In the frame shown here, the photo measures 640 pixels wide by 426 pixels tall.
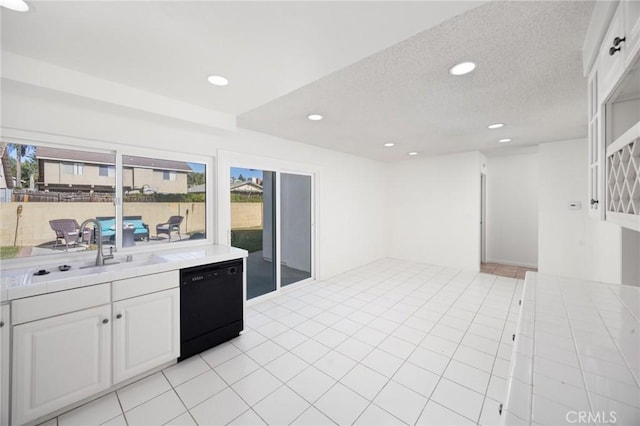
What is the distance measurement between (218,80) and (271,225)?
86.6 inches

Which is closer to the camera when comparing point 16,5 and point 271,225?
point 16,5

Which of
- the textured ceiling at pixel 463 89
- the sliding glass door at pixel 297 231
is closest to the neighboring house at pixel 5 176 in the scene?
the textured ceiling at pixel 463 89

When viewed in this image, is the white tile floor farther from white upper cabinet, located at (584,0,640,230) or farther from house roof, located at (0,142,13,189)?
house roof, located at (0,142,13,189)

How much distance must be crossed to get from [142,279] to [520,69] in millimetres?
3363

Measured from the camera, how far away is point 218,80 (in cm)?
212

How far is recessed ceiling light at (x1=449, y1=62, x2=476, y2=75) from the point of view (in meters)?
1.85

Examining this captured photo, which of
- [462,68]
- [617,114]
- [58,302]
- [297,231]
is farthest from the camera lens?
[297,231]

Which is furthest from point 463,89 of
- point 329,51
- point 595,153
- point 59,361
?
point 59,361

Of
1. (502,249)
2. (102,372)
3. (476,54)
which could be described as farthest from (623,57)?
(502,249)

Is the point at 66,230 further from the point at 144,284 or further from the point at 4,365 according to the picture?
the point at 4,365

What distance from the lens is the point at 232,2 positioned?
128 cm

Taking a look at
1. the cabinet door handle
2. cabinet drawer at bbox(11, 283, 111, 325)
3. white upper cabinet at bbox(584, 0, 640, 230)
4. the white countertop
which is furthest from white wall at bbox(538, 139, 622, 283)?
cabinet drawer at bbox(11, 283, 111, 325)

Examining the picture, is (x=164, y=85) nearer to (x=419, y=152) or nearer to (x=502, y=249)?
(x=419, y=152)

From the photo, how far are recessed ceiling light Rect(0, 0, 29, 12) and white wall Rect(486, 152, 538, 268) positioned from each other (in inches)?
280
